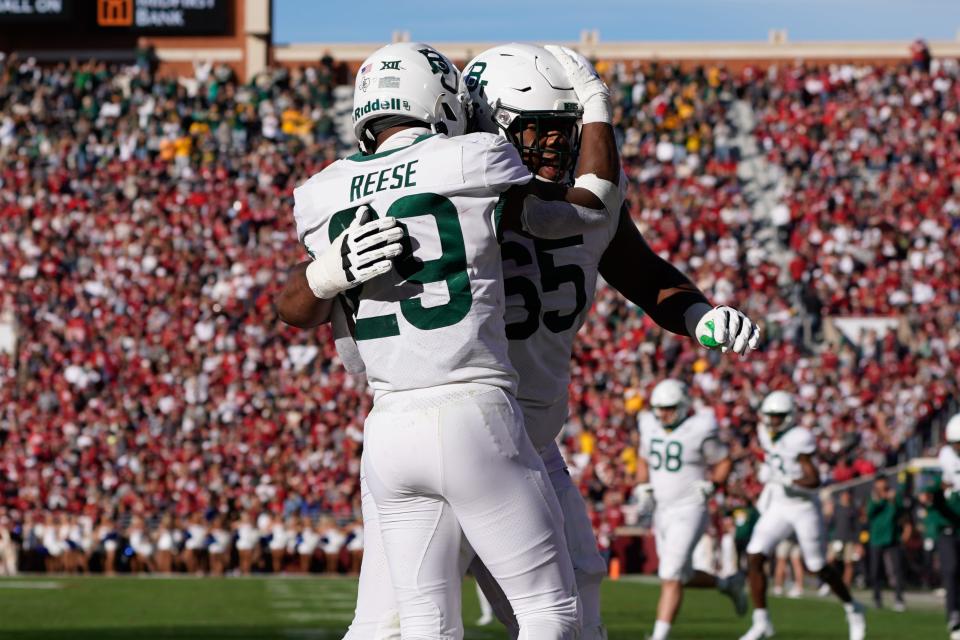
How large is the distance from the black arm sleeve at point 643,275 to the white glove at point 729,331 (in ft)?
1.16

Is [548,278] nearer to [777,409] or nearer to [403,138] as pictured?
[403,138]

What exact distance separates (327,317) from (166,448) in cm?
1816

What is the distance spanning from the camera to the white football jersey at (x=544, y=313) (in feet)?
15.3

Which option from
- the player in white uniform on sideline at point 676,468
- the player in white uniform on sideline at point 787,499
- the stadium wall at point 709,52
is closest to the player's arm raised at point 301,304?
the player in white uniform on sideline at point 676,468

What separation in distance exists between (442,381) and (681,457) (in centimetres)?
703

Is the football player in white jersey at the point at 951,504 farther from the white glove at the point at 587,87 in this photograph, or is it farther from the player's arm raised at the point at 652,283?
the white glove at the point at 587,87

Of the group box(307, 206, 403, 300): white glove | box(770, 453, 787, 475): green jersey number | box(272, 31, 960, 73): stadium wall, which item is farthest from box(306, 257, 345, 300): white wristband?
box(272, 31, 960, 73): stadium wall

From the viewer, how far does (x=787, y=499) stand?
11.6 m

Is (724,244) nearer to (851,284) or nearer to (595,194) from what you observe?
(851,284)

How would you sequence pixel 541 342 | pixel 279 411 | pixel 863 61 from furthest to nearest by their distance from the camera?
pixel 863 61 → pixel 279 411 → pixel 541 342

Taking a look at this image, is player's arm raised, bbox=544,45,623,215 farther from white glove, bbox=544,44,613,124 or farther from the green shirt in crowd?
the green shirt in crowd

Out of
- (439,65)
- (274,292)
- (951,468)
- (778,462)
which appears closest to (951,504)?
(951,468)

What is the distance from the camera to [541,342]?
4.74 meters

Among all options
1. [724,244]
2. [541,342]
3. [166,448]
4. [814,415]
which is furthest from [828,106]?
[541,342]
